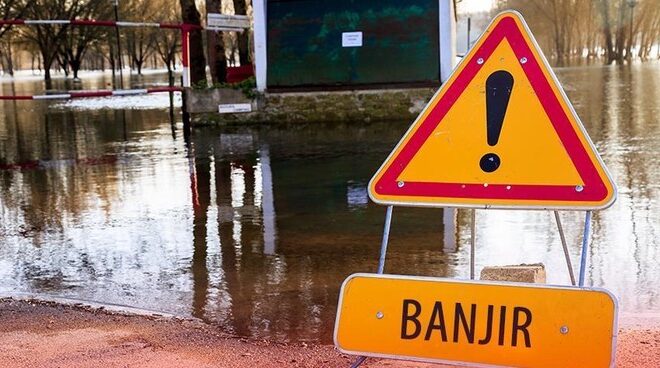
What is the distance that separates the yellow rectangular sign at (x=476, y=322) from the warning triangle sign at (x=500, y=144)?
358mm

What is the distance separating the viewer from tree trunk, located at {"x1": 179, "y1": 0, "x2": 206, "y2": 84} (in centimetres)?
1859

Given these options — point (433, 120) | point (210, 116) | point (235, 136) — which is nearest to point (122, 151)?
point (235, 136)

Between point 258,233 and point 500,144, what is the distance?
3.94m

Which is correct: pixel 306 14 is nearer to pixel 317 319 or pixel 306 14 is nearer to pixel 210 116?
pixel 210 116

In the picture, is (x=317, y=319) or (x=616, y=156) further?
(x=616, y=156)

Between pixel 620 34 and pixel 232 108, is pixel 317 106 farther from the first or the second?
pixel 620 34

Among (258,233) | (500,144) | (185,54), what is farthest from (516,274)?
(185,54)

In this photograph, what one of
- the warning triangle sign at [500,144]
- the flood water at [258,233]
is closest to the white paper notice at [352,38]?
the flood water at [258,233]

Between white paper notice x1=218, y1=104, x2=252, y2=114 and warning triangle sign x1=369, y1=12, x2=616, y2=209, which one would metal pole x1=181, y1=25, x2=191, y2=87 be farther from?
warning triangle sign x1=369, y1=12, x2=616, y2=209

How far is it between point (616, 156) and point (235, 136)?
6.82m

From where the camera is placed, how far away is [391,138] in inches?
516

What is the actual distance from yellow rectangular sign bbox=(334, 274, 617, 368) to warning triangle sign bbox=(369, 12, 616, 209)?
1.17 ft

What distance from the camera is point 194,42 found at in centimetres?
1900

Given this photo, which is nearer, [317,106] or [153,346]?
[153,346]
